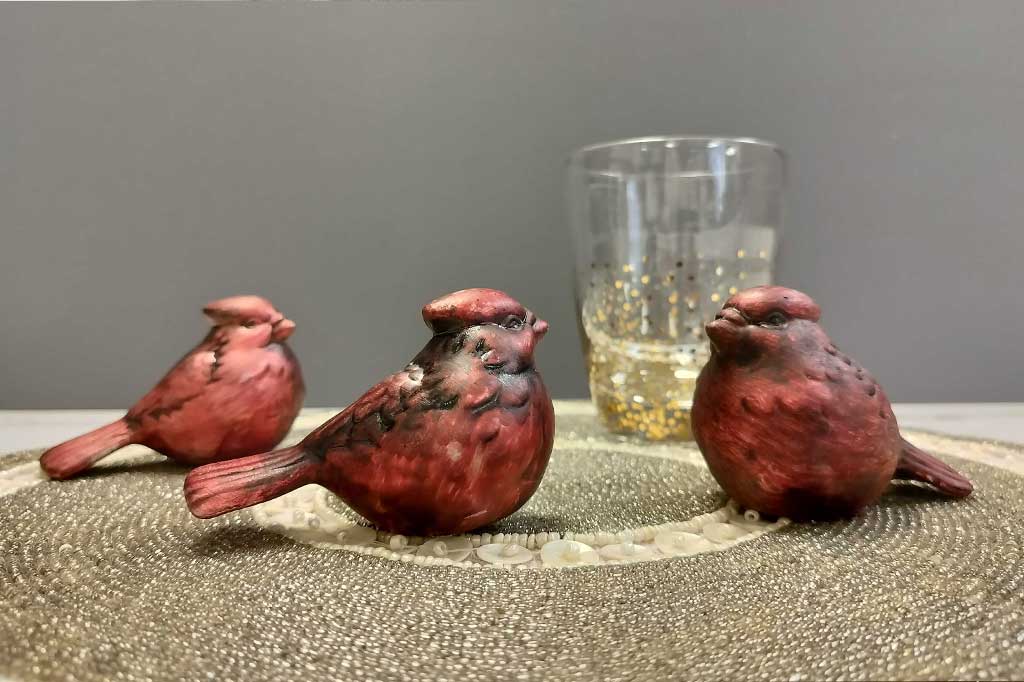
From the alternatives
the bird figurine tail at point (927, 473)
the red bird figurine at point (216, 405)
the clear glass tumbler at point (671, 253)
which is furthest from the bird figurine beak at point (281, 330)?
the bird figurine tail at point (927, 473)

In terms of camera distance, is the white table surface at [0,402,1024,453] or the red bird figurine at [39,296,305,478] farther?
the white table surface at [0,402,1024,453]

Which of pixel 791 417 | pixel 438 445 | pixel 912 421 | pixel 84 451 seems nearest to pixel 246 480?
pixel 438 445

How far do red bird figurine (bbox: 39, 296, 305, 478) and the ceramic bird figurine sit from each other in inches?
14.0

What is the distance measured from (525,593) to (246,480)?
0.19 meters

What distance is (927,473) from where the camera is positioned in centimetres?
A: 53

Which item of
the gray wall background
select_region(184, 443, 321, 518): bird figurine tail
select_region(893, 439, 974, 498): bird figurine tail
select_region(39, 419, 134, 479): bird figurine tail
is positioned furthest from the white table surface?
select_region(184, 443, 321, 518): bird figurine tail

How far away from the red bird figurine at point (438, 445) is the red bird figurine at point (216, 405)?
15cm

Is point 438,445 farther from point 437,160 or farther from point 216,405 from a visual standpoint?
point 437,160

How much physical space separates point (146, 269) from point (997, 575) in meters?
0.97

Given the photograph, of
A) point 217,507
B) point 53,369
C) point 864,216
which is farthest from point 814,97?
point 53,369

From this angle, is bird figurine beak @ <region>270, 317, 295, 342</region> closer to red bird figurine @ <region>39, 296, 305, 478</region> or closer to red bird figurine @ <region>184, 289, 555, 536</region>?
red bird figurine @ <region>39, 296, 305, 478</region>

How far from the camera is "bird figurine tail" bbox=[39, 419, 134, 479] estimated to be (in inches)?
23.9

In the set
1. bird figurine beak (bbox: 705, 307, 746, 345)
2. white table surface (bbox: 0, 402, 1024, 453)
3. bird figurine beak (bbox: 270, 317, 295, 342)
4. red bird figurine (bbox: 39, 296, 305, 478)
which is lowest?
white table surface (bbox: 0, 402, 1024, 453)

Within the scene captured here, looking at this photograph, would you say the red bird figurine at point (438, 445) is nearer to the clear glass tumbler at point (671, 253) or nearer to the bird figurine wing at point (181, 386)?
the bird figurine wing at point (181, 386)
